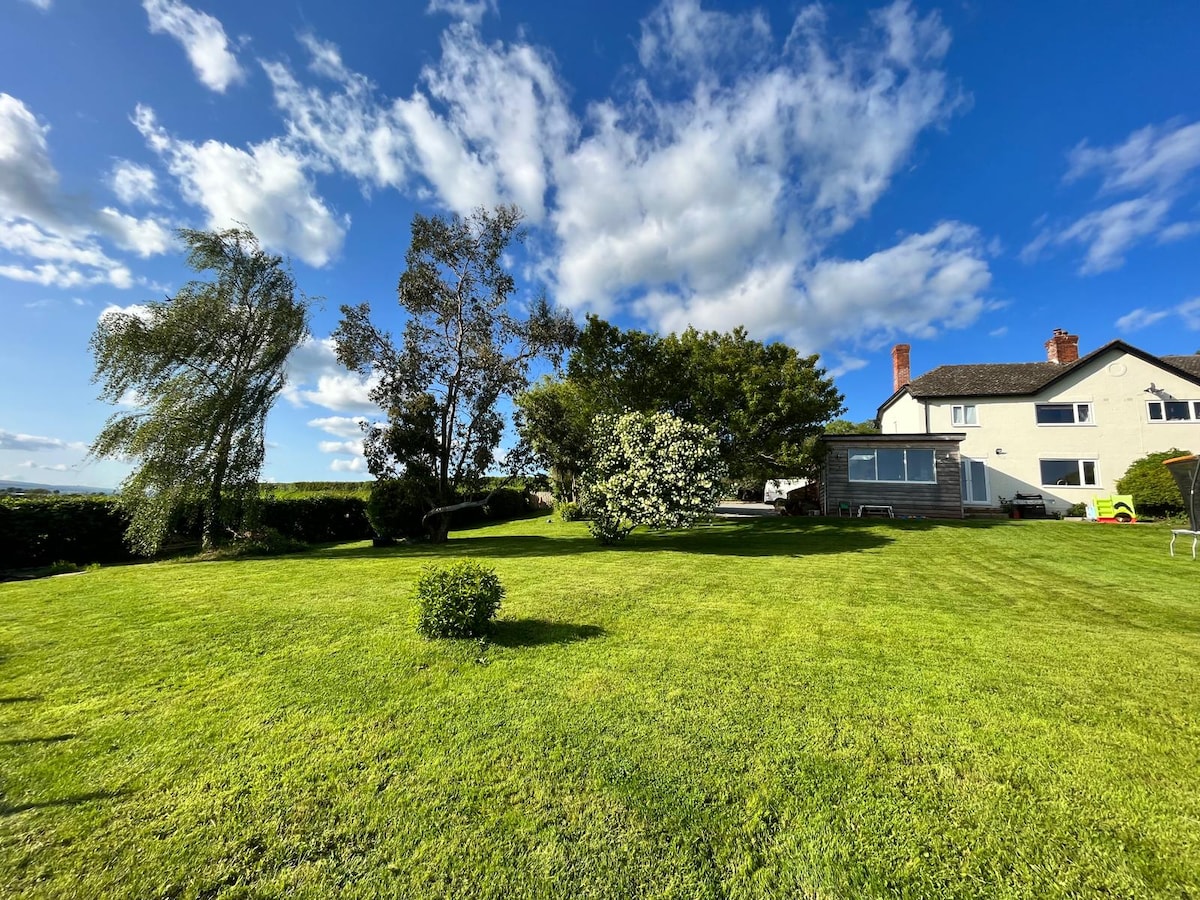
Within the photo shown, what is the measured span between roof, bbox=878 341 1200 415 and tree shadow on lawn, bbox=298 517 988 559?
882 cm

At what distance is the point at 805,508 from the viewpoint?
79.2ft

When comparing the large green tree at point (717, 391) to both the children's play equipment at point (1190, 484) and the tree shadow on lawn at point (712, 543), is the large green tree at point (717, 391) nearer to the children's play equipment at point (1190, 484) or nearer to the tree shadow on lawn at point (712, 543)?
the tree shadow on lawn at point (712, 543)

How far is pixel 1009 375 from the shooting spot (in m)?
24.4

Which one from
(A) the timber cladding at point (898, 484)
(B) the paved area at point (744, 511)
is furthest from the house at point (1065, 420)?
(B) the paved area at point (744, 511)

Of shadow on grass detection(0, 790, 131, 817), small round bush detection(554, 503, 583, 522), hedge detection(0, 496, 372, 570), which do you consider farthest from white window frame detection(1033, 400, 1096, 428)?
hedge detection(0, 496, 372, 570)

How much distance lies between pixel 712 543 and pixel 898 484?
1155 centimetres

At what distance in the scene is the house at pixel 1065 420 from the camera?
2100 cm

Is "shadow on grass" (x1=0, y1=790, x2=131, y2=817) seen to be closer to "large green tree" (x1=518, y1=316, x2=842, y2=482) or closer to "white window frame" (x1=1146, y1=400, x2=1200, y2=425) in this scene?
"large green tree" (x1=518, y1=316, x2=842, y2=482)

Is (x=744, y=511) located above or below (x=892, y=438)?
below

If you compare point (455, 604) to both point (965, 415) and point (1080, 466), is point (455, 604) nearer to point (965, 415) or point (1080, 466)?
point (965, 415)

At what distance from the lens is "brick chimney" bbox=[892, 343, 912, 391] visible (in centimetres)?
2763

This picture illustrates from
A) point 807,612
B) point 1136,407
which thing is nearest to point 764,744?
point 807,612

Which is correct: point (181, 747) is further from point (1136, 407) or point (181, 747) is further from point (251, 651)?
point (1136, 407)

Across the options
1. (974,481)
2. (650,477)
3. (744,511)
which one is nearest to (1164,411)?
(974,481)
